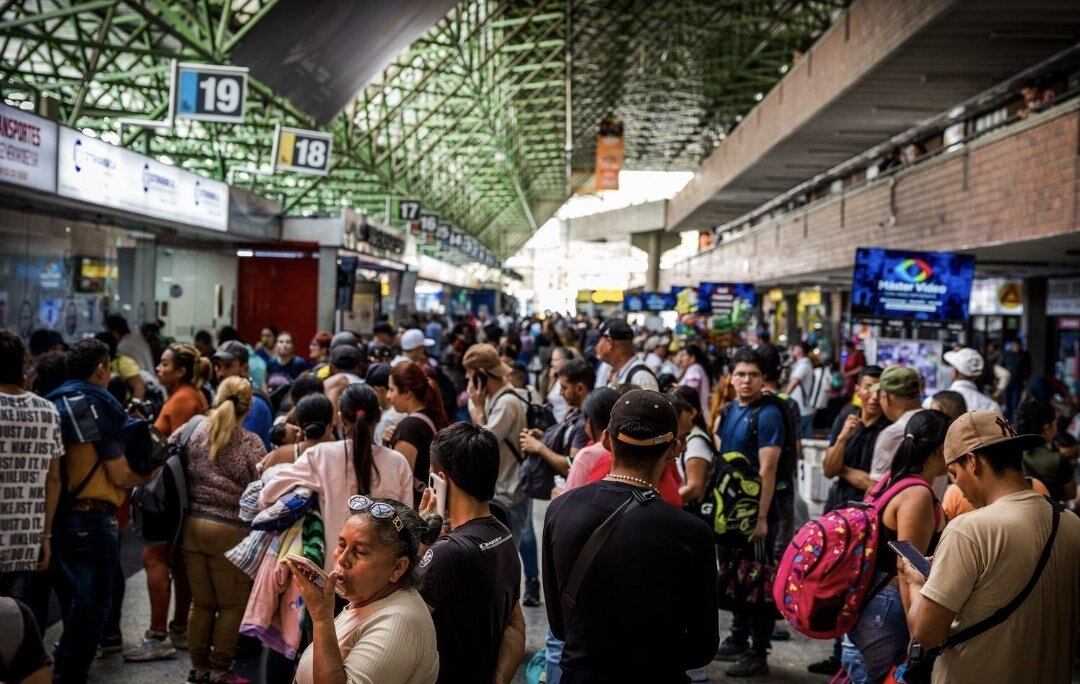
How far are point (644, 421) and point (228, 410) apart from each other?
3.25 meters

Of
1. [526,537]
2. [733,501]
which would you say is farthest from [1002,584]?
[526,537]

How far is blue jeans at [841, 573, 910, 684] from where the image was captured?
176 inches

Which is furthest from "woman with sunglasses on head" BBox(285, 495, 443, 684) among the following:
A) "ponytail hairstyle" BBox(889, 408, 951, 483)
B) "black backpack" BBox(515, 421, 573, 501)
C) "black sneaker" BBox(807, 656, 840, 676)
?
"black sneaker" BBox(807, 656, 840, 676)

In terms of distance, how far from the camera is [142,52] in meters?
18.0

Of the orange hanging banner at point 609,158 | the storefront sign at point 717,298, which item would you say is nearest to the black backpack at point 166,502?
the storefront sign at point 717,298

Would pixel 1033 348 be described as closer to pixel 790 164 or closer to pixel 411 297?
pixel 790 164

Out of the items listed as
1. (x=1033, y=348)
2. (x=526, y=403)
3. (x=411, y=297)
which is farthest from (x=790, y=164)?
(x=526, y=403)

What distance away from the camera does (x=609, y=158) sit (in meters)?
35.9

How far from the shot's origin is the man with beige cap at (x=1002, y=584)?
347cm

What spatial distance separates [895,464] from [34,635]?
348 cm

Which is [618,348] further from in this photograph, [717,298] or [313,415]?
[717,298]

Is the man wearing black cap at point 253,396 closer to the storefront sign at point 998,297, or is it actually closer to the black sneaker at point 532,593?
the black sneaker at point 532,593

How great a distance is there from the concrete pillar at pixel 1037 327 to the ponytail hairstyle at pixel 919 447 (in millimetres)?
17123

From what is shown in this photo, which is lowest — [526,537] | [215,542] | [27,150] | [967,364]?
[526,537]
